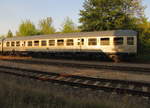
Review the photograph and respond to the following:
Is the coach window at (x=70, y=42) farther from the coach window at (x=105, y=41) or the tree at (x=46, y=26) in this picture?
the tree at (x=46, y=26)

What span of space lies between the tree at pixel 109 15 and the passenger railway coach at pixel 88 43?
393 inches

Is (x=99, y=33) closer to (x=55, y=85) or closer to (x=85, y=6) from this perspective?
(x=55, y=85)

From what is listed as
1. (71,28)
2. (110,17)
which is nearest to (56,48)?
(110,17)

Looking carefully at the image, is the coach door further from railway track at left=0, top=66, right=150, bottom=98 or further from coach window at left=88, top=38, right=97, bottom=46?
railway track at left=0, top=66, right=150, bottom=98

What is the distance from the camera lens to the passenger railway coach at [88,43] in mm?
17172

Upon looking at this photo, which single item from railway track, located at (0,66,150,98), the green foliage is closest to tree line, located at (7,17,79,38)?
the green foliage

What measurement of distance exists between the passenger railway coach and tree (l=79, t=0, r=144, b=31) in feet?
32.7

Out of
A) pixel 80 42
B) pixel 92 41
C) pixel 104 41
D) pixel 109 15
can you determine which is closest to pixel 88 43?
pixel 92 41

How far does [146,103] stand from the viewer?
18.1ft

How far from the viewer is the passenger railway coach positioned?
17.2 m

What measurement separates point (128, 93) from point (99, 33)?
12.6 metres

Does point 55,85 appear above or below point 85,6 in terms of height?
below

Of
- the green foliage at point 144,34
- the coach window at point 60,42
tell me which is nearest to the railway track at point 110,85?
the coach window at point 60,42

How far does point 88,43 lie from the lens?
18.8 m
